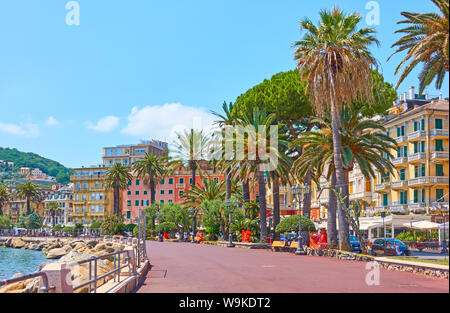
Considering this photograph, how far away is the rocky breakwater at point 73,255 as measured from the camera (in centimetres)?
1645

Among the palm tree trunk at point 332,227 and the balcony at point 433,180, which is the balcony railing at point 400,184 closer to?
the balcony at point 433,180

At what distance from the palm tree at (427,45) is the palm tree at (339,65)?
20.3ft

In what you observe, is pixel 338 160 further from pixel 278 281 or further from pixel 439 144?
pixel 439 144

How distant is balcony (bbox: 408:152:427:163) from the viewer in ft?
181

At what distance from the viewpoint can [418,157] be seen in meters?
55.3

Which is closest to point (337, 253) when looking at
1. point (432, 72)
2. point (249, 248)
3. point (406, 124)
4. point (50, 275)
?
point (432, 72)

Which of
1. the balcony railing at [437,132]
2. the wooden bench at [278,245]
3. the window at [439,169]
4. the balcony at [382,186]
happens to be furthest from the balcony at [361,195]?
the wooden bench at [278,245]

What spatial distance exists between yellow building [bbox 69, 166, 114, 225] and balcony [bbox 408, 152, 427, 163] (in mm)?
78597

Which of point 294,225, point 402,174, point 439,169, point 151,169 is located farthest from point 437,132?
point 151,169

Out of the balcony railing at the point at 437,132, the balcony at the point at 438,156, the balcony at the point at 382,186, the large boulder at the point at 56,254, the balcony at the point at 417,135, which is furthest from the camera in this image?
the large boulder at the point at 56,254

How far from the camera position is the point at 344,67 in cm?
3362

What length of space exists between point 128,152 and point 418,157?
10052cm
